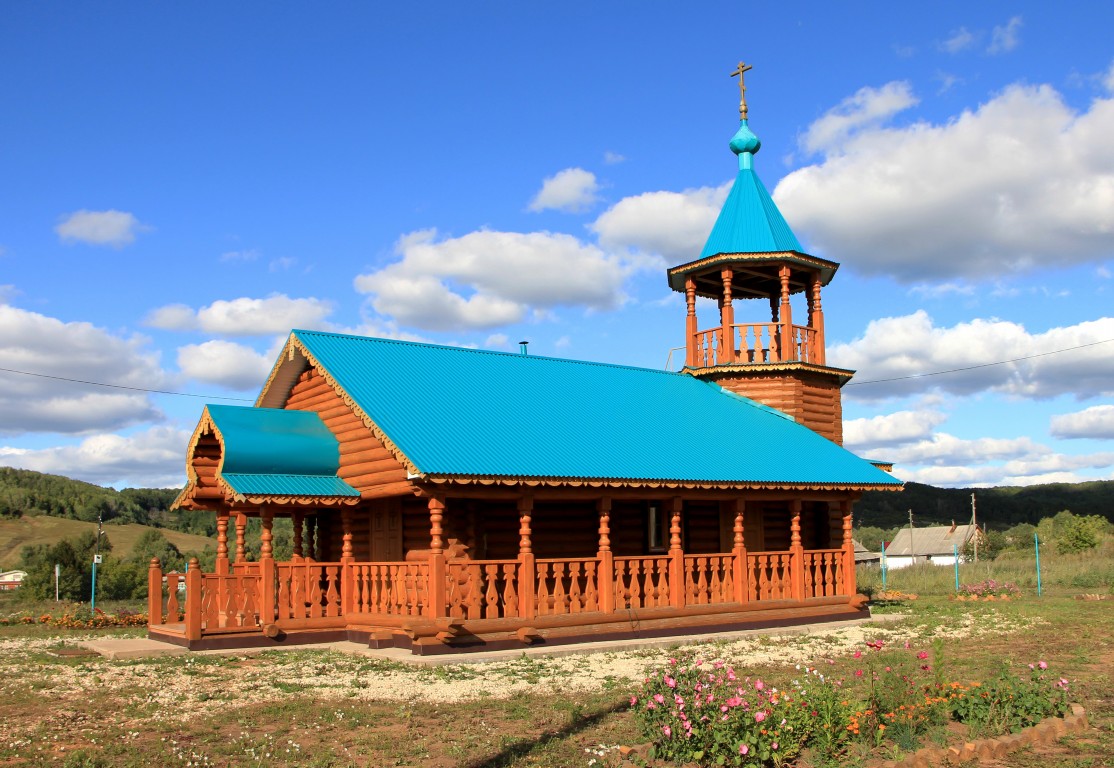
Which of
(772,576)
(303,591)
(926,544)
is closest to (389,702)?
(303,591)

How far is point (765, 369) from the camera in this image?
24750 millimetres

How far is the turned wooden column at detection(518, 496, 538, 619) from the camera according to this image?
54.9ft

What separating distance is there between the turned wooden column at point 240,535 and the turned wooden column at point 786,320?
41.4 ft

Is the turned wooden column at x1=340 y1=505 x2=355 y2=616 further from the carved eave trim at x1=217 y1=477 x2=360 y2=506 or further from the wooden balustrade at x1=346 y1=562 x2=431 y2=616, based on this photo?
the carved eave trim at x1=217 y1=477 x2=360 y2=506

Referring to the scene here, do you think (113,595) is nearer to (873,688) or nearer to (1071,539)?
(873,688)

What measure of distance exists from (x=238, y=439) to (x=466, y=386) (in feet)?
14.9

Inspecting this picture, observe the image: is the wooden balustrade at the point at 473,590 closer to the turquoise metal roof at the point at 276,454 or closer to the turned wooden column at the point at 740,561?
the turquoise metal roof at the point at 276,454

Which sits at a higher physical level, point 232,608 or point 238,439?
point 238,439

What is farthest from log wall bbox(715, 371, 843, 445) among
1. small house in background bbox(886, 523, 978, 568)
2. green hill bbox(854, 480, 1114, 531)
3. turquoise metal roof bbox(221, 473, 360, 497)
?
green hill bbox(854, 480, 1114, 531)

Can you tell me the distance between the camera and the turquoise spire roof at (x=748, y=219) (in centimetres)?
2509

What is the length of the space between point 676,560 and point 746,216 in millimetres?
10429

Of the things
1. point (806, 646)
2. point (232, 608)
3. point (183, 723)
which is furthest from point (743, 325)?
point (183, 723)

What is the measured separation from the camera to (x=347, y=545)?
18172mm

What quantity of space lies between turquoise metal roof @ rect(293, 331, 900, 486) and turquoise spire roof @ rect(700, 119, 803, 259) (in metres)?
3.51
